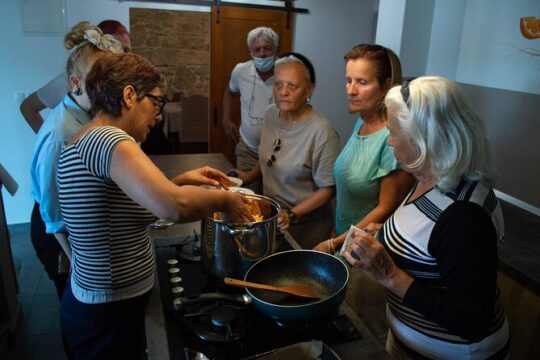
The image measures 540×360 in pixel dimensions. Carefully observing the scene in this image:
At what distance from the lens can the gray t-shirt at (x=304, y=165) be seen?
171cm

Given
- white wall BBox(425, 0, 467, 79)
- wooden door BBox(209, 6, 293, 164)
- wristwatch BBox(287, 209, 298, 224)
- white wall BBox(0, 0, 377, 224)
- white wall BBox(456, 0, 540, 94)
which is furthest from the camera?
wooden door BBox(209, 6, 293, 164)

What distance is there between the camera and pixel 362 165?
1479mm

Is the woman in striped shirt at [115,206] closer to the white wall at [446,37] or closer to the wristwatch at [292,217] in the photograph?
the wristwatch at [292,217]

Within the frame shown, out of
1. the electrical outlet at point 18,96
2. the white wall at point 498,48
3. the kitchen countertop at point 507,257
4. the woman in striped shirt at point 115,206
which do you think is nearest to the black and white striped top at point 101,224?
the woman in striped shirt at point 115,206

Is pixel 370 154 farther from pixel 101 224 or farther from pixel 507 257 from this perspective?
pixel 101 224

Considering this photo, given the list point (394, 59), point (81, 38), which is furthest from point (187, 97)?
point (394, 59)

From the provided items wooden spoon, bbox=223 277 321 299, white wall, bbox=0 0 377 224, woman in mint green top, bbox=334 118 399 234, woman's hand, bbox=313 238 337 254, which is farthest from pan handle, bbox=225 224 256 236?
white wall, bbox=0 0 377 224

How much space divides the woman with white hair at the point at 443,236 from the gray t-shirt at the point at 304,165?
2.15ft

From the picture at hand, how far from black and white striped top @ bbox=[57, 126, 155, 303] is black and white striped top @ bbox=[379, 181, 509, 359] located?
24.6 inches

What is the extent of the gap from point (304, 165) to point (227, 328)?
0.89m

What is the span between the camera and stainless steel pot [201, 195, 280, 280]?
1050mm

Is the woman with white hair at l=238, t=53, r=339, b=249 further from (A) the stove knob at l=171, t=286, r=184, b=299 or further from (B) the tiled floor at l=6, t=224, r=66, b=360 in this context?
(B) the tiled floor at l=6, t=224, r=66, b=360

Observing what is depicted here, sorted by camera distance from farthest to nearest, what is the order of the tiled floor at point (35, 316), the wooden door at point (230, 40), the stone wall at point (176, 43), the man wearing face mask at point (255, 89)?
the stone wall at point (176, 43) → the wooden door at point (230, 40) → the man wearing face mask at point (255, 89) → the tiled floor at point (35, 316)

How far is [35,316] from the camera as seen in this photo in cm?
237
